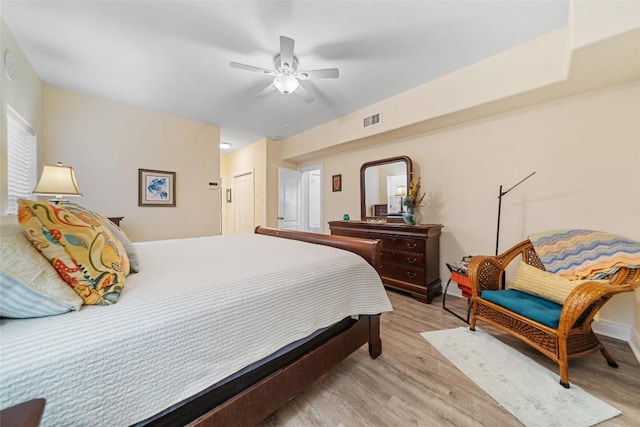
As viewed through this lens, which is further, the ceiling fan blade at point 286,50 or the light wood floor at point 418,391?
the ceiling fan blade at point 286,50

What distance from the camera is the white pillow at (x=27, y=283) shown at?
67cm

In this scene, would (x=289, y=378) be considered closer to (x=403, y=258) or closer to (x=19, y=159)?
(x=403, y=258)

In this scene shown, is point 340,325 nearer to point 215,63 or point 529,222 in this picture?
point 529,222

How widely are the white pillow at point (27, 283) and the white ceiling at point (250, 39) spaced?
197 centimetres

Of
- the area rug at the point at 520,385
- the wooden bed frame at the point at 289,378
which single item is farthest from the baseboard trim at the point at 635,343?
the wooden bed frame at the point at 289,378

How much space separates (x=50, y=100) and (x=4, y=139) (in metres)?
1.48

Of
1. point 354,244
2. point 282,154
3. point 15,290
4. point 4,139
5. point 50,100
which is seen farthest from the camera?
point 282,154

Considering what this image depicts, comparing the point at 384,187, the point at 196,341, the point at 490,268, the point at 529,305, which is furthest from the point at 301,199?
the point at 196,341

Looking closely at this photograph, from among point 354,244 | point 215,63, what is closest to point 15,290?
point 354,244

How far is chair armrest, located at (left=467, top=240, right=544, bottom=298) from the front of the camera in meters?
2.06

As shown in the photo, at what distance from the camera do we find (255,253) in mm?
1666

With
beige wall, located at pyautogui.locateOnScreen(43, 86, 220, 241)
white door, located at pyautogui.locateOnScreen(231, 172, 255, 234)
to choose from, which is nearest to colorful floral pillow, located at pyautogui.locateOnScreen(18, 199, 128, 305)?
beige wall, located at pyautogui.locateOnScreen(43, 86, 220, 241)

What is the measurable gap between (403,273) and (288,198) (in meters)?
3.07

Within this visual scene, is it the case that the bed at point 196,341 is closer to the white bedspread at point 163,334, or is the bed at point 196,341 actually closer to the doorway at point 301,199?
the white bedspread at point 163,334
